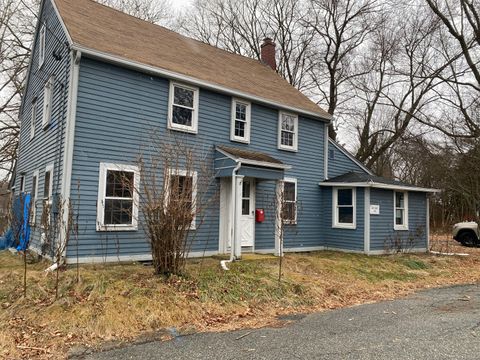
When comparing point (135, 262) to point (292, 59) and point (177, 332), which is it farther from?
point (292, 59)

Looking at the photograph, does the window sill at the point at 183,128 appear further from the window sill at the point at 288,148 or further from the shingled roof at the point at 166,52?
the window sill at the point at 288,148

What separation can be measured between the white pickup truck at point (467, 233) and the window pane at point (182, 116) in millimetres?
16047

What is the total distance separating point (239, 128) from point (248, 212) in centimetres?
281

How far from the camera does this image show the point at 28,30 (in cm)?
2252

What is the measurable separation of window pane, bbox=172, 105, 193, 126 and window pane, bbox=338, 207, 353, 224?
681 cm

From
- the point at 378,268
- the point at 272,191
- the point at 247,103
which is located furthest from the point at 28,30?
the point at 378,268

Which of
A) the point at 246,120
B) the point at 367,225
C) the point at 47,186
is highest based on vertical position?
the point at 246,120

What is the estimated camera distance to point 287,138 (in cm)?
1427

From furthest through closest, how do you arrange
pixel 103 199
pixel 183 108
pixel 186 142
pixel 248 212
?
1. pixel 248 212
2. pixel 183 108
3. pixel 186 142
4. pixel 103 199

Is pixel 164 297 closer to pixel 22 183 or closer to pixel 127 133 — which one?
pixel 127 133

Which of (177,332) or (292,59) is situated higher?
(292,59)

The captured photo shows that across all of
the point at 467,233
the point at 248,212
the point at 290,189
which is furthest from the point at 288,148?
the point at 467,233

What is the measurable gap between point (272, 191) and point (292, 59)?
18.4 meters

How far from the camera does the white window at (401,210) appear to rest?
1504cm
